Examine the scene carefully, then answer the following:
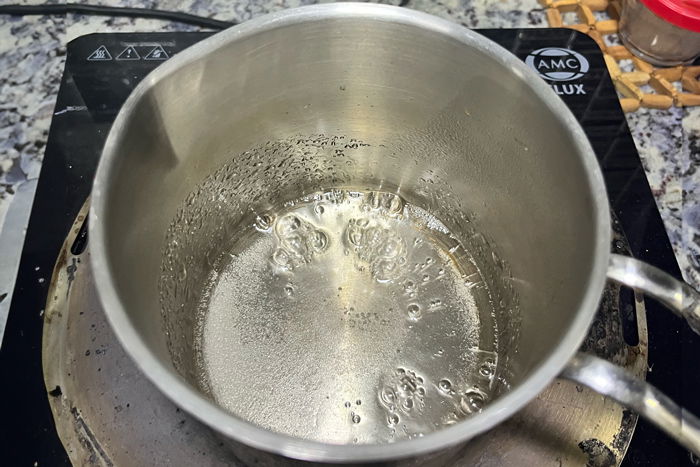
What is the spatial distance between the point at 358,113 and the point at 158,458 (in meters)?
0.37

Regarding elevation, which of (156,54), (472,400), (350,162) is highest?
(156,54)

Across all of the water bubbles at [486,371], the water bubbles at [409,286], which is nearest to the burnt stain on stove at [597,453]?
the water bubbles at [486,371]

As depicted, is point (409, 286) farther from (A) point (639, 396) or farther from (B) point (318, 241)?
(A) point (639, 396)

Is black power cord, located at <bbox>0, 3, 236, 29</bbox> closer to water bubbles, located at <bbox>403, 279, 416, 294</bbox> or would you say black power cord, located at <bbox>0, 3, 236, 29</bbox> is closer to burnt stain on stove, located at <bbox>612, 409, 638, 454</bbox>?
water bubbles, located at <bbox>403, 279, 416, 294</bbox>

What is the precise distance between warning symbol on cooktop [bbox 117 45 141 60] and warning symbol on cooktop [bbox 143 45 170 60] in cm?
1

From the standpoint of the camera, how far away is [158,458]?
0.44m

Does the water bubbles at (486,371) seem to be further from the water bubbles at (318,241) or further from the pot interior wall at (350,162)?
the water bubbles at (318,241)

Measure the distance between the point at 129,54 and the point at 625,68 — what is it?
1.96ft

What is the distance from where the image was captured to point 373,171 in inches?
25.7

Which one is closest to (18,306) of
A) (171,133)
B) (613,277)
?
(171,133)

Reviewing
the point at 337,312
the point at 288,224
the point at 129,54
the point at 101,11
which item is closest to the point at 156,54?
the point at 129,54

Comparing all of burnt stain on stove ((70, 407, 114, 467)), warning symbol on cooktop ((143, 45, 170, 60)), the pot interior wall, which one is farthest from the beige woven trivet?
burnt stain on stove ((70, 407, 114, 467))

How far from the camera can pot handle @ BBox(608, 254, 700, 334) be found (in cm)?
37

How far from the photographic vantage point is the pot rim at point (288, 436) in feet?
0.99
